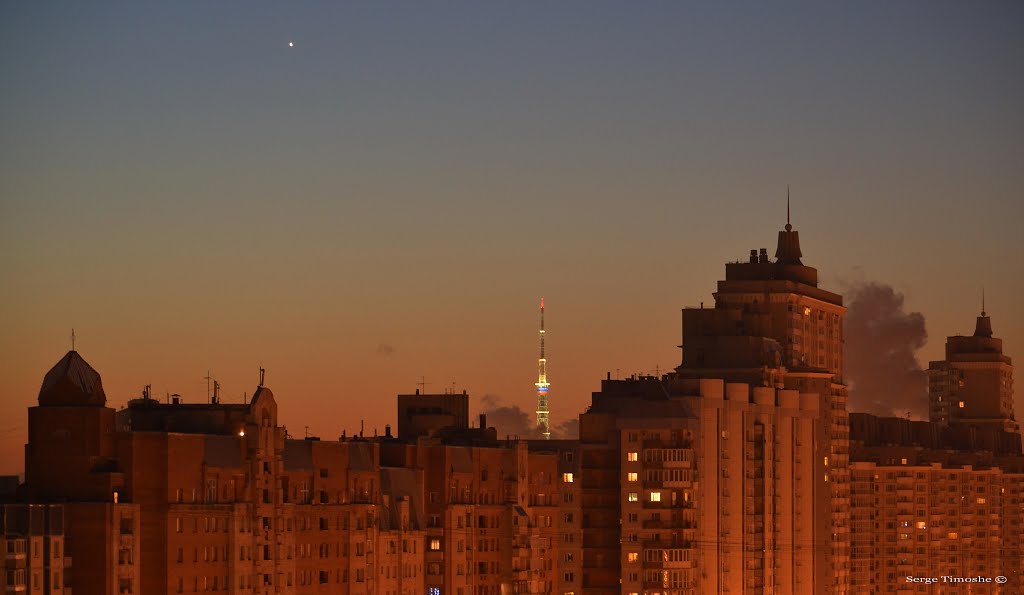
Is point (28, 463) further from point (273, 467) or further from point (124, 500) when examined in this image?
point (273, 467)

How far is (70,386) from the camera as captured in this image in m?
135

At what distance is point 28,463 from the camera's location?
134875mm

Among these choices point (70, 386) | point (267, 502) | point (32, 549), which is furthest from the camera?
point (267, 502)

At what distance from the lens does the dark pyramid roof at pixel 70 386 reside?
135250mm

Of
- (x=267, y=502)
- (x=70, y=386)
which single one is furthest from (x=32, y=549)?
(x=267, y=502)

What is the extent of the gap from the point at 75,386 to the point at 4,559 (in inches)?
542

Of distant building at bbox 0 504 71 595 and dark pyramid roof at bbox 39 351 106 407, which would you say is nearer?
distant building at bbox 0 504 71 595

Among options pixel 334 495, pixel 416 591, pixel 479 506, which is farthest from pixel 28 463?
pixel 479 506

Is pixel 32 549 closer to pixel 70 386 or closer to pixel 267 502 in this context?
pixel 70 386

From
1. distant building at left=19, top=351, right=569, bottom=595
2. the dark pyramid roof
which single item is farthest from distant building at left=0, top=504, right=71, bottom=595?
the dark pyramid roof

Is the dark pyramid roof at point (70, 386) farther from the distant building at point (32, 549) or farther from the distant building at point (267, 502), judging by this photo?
the distant building at point (32, 549)

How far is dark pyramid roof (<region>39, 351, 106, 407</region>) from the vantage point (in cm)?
13525

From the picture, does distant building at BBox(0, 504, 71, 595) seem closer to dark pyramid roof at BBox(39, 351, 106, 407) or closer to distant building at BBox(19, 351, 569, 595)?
distant building at BBox(19, 351, 569, 595)

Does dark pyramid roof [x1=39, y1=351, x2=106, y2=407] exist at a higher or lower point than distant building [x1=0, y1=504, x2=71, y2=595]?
higher
